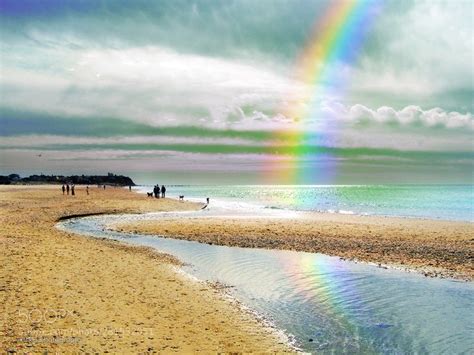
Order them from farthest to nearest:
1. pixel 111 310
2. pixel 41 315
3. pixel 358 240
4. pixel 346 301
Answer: pixel 358 240 → pixel 346 301 → pixel 111 310 → pixel 41 315

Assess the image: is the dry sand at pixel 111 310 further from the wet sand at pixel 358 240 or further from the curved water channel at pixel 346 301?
the wet sand at pixel 358 240

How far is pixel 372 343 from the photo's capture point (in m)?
12.3

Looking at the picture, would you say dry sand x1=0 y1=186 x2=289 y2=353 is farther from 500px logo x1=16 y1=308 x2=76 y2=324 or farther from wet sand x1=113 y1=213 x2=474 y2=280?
wet sand x1=113 y1=213 x2=474 y2=280

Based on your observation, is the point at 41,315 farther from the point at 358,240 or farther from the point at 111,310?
the point at 358,240

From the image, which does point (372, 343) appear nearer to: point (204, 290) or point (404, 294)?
point (404, 294)

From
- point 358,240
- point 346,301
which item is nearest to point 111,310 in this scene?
point 346,301

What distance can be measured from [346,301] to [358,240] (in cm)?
1705

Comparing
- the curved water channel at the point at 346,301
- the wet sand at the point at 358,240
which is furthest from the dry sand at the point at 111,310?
the wet sand at the point at 358,240

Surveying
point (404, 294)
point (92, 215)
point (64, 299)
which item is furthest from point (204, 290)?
point (92, 215)

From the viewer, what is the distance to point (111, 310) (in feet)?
43.8

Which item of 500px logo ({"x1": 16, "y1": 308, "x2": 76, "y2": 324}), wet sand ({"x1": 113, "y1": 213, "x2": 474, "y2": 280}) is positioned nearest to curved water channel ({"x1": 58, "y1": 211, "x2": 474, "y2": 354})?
wet sand ({"x1": 113, "y1": 213, "x2": 474, "y2": 280})

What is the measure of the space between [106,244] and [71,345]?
1806cm

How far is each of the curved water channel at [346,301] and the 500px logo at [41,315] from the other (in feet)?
21.3

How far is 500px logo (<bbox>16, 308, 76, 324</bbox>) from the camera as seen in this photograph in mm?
11805
